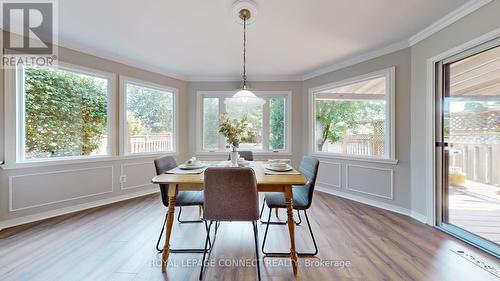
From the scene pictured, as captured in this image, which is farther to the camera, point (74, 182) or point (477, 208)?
point (74, 182)

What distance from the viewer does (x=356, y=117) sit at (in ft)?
12.6

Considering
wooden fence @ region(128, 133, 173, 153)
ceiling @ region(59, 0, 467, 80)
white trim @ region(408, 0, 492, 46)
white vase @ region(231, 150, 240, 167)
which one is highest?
ceiling @ region(59, 0, 467, 80)

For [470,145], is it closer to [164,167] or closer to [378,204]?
[378,204]

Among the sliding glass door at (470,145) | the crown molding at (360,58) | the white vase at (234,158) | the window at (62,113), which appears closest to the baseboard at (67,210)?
the window at (62,113)

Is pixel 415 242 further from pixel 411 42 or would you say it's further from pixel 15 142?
pixel 15 142

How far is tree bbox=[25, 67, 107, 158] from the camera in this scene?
2.87 m

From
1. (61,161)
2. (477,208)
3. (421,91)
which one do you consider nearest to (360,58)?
(421,91)

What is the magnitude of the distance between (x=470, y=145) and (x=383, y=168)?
1111mm

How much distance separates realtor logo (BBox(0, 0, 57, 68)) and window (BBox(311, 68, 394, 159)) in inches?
164

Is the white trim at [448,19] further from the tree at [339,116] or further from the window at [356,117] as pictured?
the tree at [339,116]

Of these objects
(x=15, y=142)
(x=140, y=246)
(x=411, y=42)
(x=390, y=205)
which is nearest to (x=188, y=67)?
(x=15, y=142)

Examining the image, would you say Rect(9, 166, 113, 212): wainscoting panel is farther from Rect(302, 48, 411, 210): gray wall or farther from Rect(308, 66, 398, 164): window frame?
Rect(308, 66, 398, 164): window frame

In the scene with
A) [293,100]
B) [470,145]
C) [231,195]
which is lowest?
[231,195]

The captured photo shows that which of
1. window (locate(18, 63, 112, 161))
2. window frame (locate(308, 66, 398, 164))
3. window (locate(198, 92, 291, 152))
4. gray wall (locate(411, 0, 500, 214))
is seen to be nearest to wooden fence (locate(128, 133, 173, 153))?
window (locate(18, 63, 112, 161))
